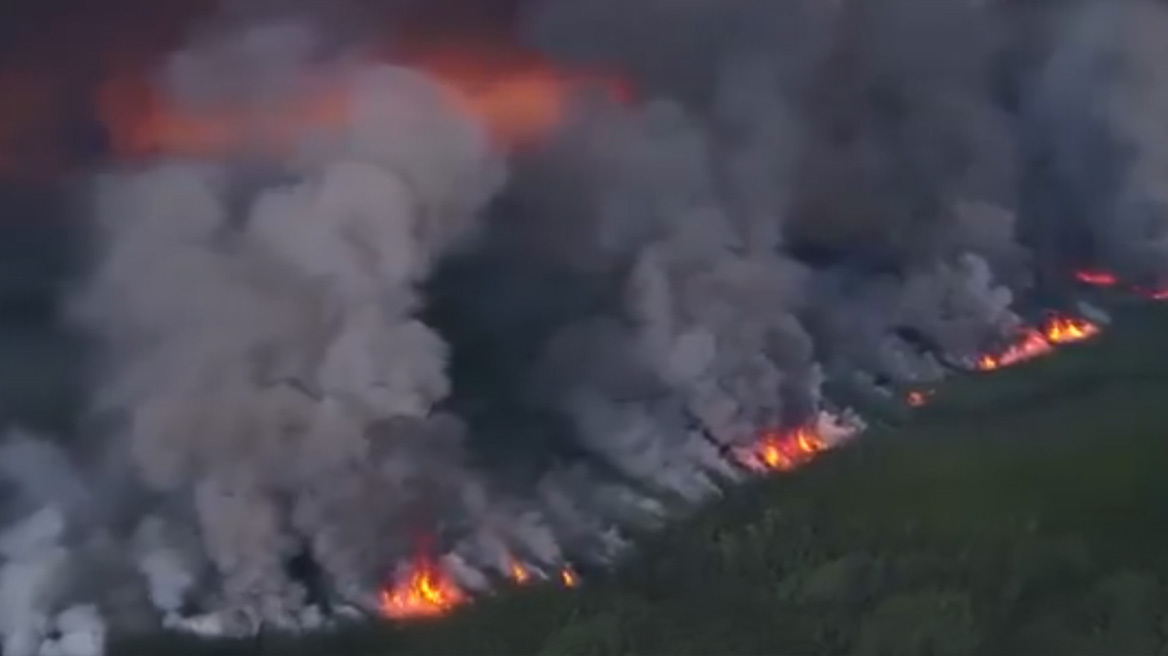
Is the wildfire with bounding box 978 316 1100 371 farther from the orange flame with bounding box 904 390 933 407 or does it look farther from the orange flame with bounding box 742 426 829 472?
the orange flame with bounding box 742 426 829 472

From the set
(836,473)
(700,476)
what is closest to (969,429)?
(836,473)

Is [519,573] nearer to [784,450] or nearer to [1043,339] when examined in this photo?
[784,450]

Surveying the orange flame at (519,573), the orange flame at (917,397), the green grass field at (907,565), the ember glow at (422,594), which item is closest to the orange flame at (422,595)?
the ember glow at (422,594)

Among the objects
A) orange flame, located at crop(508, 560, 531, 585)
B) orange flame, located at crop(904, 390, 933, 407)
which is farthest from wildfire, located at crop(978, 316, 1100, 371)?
orange flame, located at crop(508, 560, 531, 585)

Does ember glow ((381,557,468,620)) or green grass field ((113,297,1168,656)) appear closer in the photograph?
green grass field ((113,297,1168,656))

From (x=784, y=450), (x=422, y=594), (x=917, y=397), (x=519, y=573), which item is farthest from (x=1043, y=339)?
(x=422, y=594)

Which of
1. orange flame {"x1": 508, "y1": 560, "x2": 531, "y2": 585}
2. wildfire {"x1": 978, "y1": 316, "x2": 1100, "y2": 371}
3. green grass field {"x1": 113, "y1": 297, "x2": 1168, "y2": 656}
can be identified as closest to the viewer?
green grass field {"x1": 113, "y1": 297, "x2": 1168, "y2": 656}
